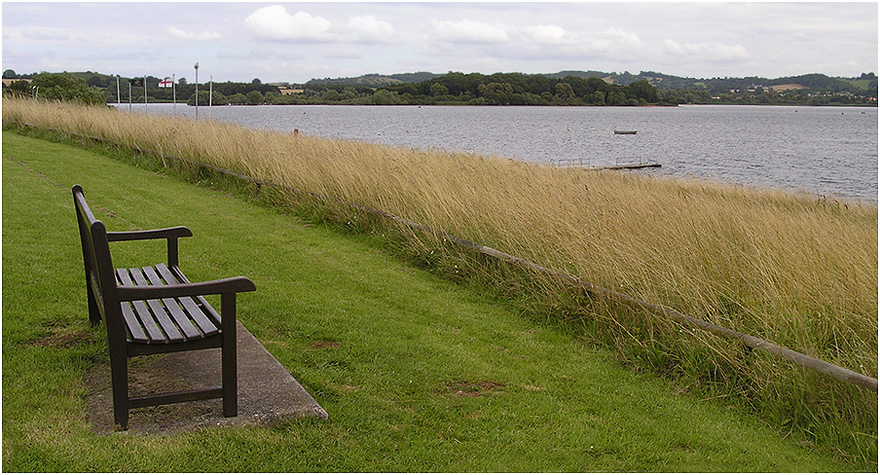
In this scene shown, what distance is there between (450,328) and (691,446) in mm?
2444

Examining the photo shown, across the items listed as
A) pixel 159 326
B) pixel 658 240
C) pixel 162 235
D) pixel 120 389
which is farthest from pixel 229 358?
pixel 658 240

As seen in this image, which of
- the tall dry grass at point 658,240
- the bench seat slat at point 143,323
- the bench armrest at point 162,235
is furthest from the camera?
the tall dry grass at point 658,240

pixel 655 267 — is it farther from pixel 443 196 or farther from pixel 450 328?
pixel 443 196

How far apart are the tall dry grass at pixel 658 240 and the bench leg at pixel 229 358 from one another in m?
3.27

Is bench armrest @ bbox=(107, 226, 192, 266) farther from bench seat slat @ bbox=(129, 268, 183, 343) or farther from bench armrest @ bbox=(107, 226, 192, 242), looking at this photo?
bench seat slat @ bbox=(129, 268, 183, 343)

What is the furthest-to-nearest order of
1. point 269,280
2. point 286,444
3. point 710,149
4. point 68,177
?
1. point 710,149
2. point 68,177
3. point 269,280
4. point 286,444

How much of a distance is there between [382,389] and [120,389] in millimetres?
1600

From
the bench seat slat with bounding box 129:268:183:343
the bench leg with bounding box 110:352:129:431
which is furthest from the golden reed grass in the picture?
the bench leg with bounding box 110:352:129:431

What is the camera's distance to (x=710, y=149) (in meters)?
57.0

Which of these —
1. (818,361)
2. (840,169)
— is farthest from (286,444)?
(840,169)

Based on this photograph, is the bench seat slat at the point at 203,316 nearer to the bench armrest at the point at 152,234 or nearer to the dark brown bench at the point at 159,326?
the dark brown bench at the point at 159,326

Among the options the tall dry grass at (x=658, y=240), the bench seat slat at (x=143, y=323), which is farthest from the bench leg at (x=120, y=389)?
the tall dry grass at (x=658, y=240)

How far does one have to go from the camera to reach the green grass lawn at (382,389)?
3.85 meters

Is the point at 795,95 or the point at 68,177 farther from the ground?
the point at 795,95
